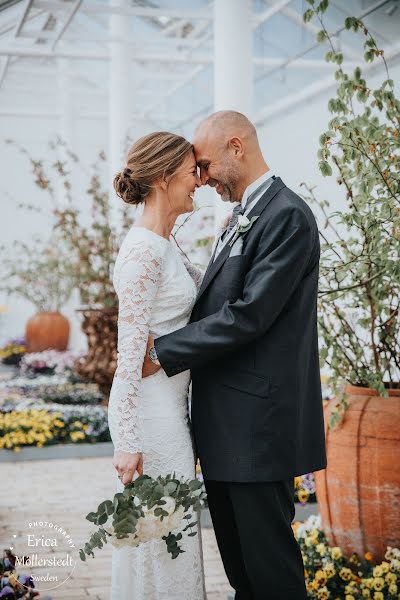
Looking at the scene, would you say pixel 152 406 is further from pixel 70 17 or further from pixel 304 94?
pixel 304 94

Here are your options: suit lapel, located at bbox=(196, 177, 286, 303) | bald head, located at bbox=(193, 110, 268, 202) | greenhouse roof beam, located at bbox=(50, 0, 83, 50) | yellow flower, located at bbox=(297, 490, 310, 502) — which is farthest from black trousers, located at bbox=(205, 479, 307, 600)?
greenhouse roof beam, located at bbox=(50, 0, 83, 50)

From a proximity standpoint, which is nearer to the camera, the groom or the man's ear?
the groom

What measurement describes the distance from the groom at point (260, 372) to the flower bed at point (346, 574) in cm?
80

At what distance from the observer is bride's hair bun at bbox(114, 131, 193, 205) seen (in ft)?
7.57

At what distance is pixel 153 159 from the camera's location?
2309 millimetres

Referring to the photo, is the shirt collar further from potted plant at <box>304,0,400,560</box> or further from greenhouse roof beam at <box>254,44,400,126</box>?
greenhouse roof beam at <box>254,44,400,126</box>

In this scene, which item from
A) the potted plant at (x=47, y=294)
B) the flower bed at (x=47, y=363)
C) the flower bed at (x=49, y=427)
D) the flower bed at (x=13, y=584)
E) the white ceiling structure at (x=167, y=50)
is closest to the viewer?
the flower bed at (x=13, y=584)

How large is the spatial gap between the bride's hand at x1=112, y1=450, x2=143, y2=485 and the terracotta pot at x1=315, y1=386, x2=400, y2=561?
1196mm

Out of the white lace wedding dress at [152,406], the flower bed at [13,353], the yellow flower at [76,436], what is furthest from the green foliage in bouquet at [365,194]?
the flower bed at [13,353]

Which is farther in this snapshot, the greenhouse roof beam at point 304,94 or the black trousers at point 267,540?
the greenhouse roof beam at point 304,94

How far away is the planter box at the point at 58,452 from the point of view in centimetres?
586

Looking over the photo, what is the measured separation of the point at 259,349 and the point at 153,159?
686 millimetres

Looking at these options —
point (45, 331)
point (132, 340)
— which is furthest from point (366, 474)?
point (45, 331)

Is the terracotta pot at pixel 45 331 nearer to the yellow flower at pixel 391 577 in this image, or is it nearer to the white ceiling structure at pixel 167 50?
the white ceiling structure at pixel 167 50
